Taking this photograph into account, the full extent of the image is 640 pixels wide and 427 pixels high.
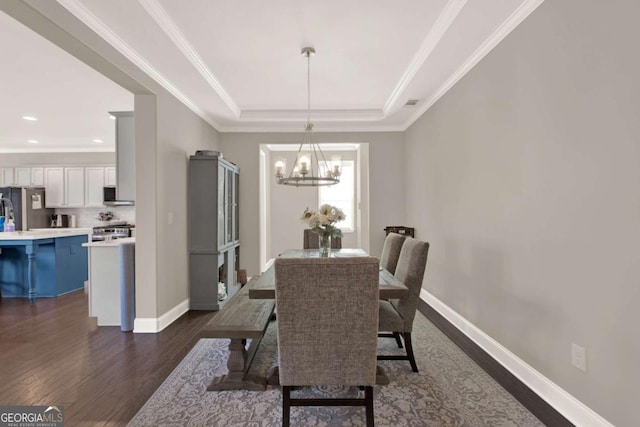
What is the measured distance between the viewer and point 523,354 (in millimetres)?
2271

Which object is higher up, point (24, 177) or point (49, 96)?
point (49, 96)

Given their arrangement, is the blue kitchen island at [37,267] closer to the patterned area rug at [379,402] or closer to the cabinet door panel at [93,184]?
the cabinet door panel at [93,184]

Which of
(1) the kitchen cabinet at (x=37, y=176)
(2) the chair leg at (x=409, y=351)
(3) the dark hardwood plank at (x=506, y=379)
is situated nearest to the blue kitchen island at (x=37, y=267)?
(1) the kitchen cabinet at (x=37, y=176)

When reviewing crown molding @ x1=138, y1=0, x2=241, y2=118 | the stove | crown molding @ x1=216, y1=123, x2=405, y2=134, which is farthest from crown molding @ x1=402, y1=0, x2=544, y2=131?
the stove

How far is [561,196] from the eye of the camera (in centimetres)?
190

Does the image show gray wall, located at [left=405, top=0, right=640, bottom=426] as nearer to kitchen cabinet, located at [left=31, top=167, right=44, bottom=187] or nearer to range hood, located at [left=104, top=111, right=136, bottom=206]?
range hood, located at [left=104, top=111, right=136, bottom=206]

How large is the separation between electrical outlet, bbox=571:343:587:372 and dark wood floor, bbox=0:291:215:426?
2.58 meters

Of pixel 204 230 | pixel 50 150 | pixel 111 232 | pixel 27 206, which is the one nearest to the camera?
pixel 204 230

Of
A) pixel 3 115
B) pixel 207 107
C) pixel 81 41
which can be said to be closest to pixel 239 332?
pixel 81 41

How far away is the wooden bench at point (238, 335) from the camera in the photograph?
6.82 feet

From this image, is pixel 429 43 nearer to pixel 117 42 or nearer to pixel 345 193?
pixel 117 42

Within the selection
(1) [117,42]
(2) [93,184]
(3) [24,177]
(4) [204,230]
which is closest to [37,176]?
(3) [24,177]

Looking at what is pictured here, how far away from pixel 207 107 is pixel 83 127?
2971 mm

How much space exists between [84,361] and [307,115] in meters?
3.82
